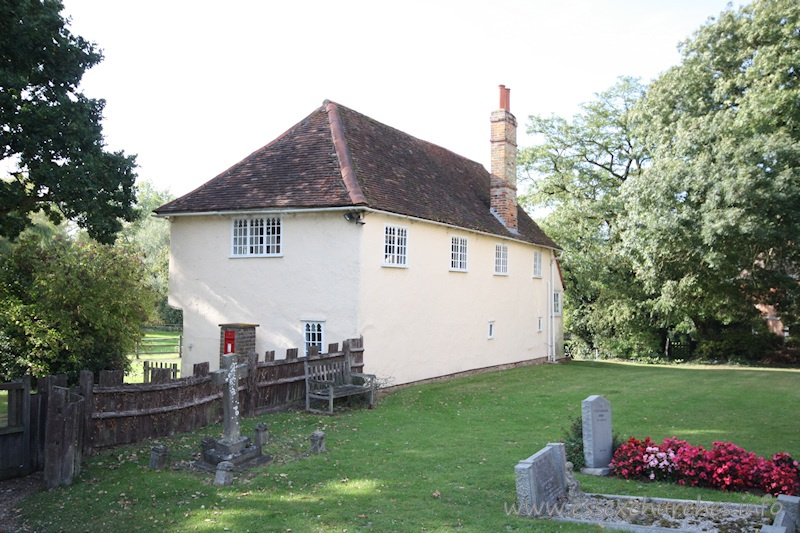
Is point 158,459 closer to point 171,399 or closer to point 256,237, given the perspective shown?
point 171,399

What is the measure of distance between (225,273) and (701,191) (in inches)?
748

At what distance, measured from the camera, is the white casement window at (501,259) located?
25.5 metres

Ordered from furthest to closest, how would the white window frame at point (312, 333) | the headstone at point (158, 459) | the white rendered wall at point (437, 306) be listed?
the white rendered wall at point (437, 306)
the white window frame at point (312, 333)
the headstone at point (158, 459)

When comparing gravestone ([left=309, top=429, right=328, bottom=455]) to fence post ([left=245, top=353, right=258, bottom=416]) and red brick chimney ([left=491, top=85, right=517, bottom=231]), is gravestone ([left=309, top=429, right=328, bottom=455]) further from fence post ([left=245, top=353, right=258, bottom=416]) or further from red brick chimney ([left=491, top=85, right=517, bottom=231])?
red brick chimney ([left=491, top=85, right=517, bottom=231])

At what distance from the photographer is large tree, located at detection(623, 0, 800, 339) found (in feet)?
78.0

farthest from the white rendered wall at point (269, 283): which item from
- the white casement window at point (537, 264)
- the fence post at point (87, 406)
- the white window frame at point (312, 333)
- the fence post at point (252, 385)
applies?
the white casement window at point (537, 264)

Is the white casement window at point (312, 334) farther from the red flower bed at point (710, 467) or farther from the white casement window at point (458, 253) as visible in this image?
the red flower bed at point (710, 467)

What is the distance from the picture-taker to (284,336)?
728 inches

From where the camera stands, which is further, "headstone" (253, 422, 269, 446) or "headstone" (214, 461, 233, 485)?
"headstone" (253, 422, 269, 446)

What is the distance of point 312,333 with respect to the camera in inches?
720

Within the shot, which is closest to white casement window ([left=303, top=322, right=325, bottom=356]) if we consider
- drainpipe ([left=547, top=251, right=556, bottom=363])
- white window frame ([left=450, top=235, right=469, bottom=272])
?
white window frame ([left=450, top=235, right=469, bottom=272])

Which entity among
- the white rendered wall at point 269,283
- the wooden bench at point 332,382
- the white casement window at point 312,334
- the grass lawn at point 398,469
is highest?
the white rendered wall at point 269,283

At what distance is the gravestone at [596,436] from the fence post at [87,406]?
313 inches

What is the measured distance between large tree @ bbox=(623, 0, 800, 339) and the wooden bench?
16.0 metres
